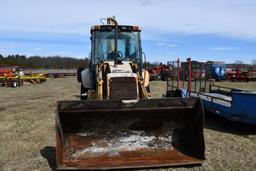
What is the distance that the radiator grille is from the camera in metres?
8.48

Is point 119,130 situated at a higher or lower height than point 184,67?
lower

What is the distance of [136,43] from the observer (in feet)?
33.3

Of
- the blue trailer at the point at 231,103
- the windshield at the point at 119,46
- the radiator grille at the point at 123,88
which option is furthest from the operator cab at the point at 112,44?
the blue trailer at the point at 231,103

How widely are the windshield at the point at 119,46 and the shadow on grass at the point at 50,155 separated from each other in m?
3.00

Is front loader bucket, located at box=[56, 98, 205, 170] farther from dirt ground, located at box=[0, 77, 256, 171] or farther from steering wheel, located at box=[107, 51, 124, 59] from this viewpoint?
steering wheel, located at box=[107, 51, 124, 59]

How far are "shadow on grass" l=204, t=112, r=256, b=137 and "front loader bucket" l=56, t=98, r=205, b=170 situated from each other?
2646 millimetres

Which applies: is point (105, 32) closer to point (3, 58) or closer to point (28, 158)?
point (28, 158)

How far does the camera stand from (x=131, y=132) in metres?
7.30

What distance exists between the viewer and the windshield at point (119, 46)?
10.0 metres

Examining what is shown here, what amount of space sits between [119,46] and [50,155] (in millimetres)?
3789

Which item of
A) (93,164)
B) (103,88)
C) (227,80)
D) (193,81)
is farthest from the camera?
(227,80)

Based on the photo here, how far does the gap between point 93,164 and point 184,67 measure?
27.9 ft

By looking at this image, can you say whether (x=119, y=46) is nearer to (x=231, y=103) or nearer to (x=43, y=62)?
(x=231, y=103)

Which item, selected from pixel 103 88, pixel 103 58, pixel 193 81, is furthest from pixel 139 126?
pixel 193 81
